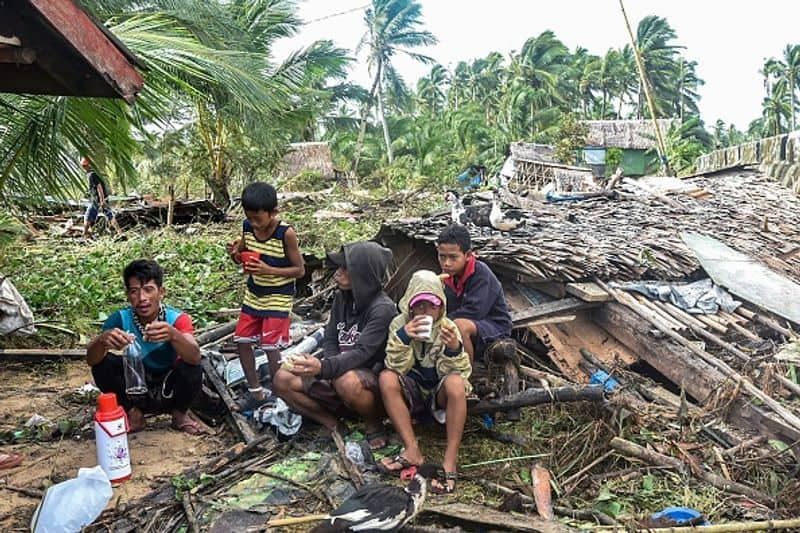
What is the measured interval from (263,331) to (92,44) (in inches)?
87.4

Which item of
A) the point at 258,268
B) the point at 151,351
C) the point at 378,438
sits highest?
the point at 258,268

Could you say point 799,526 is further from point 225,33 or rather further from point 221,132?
point 221,132

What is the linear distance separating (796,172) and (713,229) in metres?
7.91

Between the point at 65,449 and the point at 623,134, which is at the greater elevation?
the point at 623,134

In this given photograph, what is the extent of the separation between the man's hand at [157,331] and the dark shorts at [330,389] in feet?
2.66

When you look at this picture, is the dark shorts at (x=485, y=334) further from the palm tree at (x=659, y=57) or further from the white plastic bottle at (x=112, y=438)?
the palm tree at (x=659, y=57)

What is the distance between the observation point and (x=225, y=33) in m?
8.42

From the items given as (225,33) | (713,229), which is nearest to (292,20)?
(225,33)

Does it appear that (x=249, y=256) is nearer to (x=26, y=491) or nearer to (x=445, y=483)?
(x=26, y=491)

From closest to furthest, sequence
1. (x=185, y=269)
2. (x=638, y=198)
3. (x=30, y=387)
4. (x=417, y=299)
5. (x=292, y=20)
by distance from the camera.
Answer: (x=417, y=299)
(x=30, y=387)
(x=185, y=269)
(x=638, y=198)
(x=292, y=20)

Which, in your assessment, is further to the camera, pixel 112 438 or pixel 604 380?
pixel 604 380

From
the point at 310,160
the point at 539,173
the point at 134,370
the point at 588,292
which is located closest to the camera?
the point at 134,370

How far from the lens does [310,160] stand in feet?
79.2

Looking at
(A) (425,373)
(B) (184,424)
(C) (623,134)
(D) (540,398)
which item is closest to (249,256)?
(B) (184,424)
